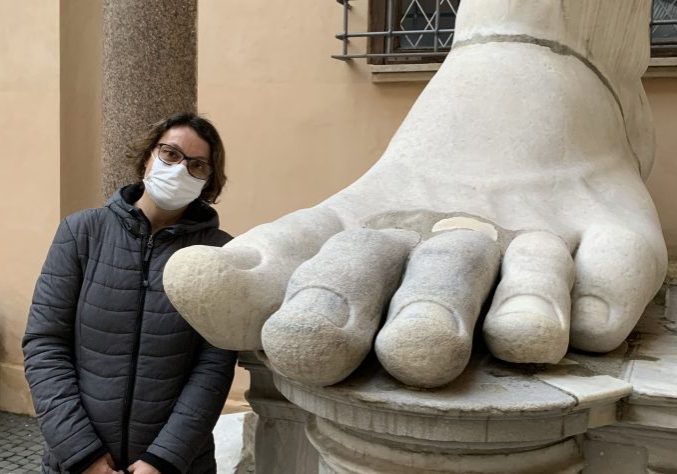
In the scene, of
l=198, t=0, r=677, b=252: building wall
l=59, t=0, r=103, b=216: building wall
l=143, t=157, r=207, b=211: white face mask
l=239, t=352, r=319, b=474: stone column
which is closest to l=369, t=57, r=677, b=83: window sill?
l=198, t=0, r=677, b=252: building wall

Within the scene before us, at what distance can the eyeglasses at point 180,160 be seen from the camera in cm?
151

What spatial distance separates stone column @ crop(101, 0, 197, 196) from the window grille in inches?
43.1

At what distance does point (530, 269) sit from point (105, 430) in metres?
0.81

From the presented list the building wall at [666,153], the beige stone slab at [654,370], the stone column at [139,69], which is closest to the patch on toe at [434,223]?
the beige stone slab at [654,370]

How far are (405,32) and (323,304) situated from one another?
7.84 feet

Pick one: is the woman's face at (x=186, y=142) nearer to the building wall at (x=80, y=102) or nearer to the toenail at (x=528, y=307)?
the toenail at (x=528, y=307)

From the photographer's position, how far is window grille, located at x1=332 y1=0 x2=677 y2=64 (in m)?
3.29

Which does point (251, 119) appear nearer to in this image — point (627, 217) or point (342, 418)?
point (627, 217)

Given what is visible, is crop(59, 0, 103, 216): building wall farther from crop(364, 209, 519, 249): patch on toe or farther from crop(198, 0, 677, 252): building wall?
crop(364, 209, 519, 249): patch on toe

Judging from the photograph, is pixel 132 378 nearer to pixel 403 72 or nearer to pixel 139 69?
pixel 139 69

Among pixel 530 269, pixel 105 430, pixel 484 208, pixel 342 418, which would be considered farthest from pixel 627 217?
pixel 105 430

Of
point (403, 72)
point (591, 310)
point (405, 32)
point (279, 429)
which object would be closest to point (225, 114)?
point (403, 72)

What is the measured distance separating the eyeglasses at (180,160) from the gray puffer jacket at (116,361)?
16 centimetres

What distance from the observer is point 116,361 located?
1414 millimetres
